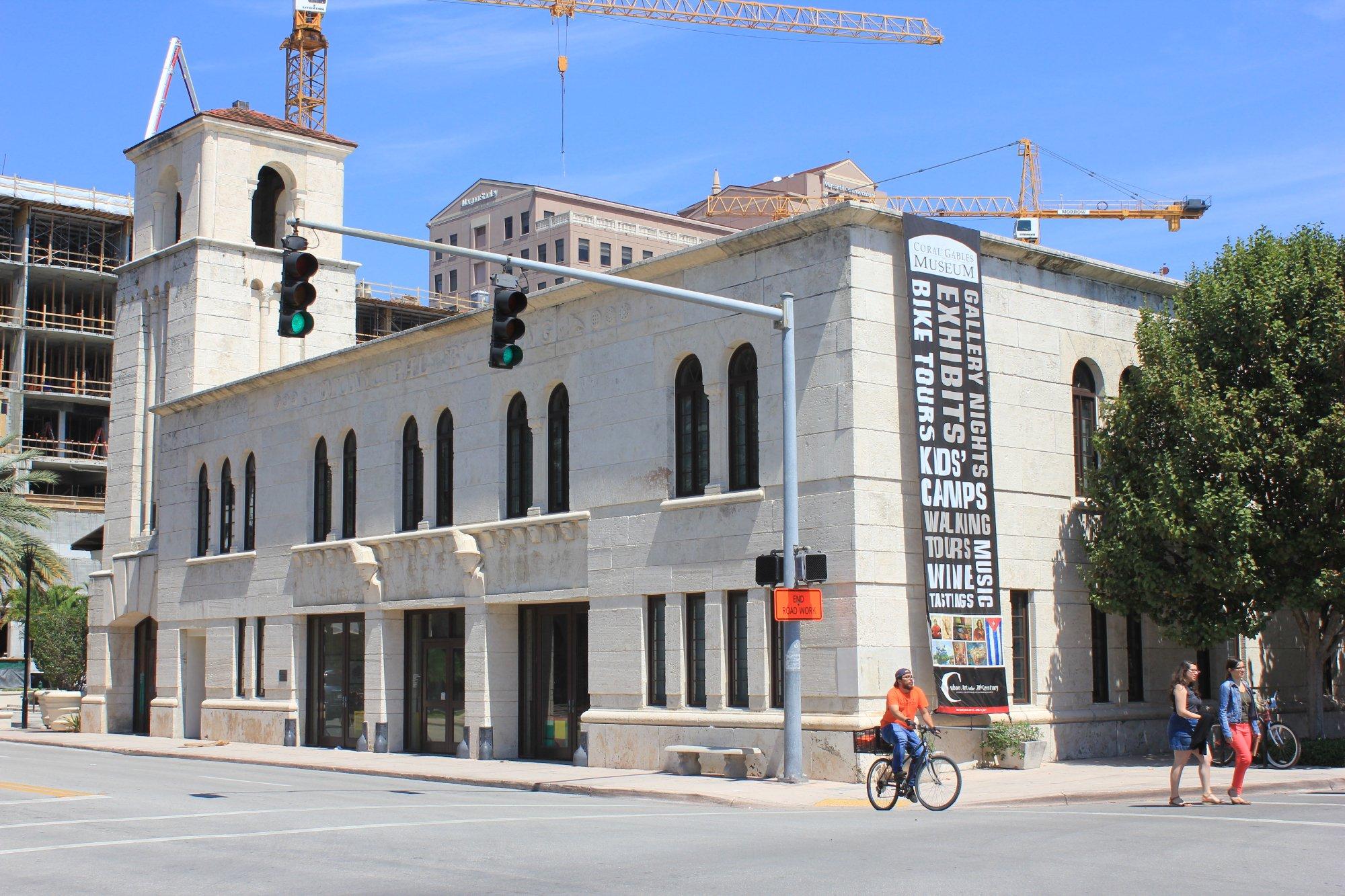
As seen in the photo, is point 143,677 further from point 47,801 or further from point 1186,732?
point 1186,732

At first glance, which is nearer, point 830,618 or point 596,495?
point 830,618

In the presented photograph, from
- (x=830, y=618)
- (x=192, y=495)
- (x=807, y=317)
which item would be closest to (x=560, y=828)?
(x=830, y=618)

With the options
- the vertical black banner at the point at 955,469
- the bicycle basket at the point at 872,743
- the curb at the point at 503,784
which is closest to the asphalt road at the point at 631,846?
the curb at the point at 503,784

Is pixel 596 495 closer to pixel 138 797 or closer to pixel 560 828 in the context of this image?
pixel 138 797

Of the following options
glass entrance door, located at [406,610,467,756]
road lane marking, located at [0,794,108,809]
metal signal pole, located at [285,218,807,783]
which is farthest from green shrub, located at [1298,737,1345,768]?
road lane marking, located at [0,794,108,809]

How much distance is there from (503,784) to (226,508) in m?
18.0

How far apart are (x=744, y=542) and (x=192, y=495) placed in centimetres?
2157

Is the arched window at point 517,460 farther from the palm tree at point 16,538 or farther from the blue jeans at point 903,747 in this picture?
the palm tree at point 16,538

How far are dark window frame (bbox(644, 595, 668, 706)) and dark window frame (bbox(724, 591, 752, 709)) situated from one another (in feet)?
5.40

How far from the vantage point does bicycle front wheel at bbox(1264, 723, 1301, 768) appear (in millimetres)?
22453

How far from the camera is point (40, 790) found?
2130cm

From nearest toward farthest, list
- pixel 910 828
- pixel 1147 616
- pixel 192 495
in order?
1. pixel 910 828
2. pixel 1147 616
3. pixel 192 495

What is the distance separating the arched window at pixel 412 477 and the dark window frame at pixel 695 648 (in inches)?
355

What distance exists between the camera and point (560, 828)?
15648mm
